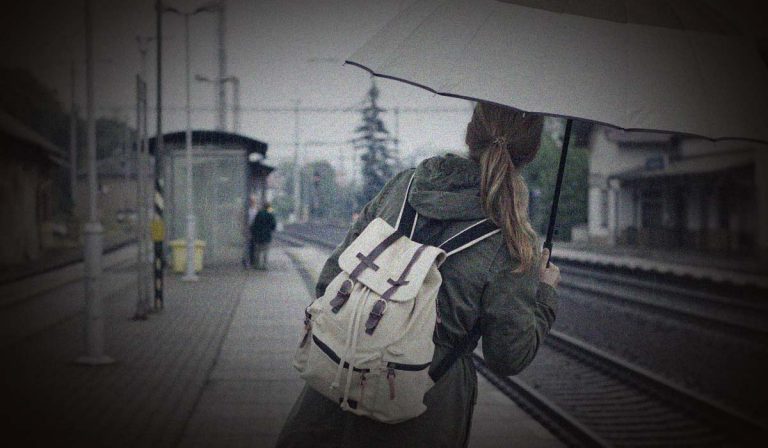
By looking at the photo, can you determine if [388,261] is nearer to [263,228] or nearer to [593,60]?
[593,60]

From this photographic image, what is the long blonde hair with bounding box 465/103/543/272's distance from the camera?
6.81 ft

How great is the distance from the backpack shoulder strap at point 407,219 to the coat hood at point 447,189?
2 centimetres

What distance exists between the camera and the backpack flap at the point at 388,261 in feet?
6.42

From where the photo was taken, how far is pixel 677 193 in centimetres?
3631

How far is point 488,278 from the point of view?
2051 millimetres

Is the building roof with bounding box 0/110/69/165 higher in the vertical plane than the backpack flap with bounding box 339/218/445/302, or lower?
higher

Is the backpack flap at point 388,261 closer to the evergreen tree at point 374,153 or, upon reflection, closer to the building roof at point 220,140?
the building roof at point 220,140

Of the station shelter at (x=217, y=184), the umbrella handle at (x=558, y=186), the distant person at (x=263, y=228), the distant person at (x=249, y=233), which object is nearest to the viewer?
the umbrella handle at (x=558, y=186)

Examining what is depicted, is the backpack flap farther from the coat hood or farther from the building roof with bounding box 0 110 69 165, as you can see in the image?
the building roof with bounding box 0 110 69 165

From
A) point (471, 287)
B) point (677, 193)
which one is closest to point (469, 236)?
point (471, 287)

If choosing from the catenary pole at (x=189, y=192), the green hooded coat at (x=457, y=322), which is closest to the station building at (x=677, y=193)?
the catenary pole at (x=189, y=192)

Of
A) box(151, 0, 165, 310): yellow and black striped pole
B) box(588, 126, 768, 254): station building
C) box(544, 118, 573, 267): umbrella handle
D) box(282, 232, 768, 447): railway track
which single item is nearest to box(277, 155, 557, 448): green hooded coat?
box(544, 118, 573, 267): umbrella handle

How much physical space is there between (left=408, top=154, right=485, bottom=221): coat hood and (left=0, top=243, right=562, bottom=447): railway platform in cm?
370

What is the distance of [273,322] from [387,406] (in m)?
8.97
